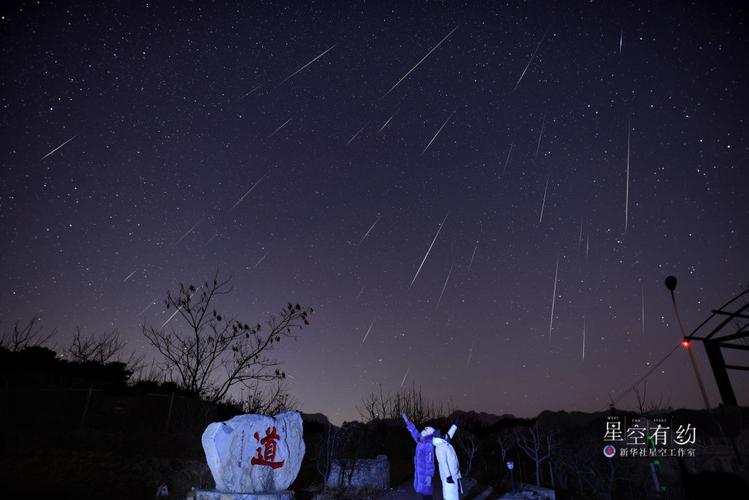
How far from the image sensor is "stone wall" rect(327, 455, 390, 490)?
17.7 meters

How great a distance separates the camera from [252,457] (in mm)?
12750

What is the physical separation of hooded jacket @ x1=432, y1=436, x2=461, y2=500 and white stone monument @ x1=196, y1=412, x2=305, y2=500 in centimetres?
546

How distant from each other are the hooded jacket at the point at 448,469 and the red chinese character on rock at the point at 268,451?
580 cm

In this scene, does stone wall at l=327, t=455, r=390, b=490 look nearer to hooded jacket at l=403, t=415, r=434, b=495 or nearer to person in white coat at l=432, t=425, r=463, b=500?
hooded jacket at l=403, t=415, r=434, b=495

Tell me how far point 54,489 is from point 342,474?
10.3 m

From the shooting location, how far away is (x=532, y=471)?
33688 millimetres

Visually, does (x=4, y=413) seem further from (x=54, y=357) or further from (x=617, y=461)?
(x=617, y=461)

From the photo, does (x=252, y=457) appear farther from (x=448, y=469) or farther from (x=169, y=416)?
(x=169, y=416)

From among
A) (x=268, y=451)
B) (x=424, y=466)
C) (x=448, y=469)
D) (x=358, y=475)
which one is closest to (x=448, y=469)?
(x=448, y=469)

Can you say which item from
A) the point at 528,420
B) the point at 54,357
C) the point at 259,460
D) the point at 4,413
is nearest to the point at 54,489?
the point at 4,413

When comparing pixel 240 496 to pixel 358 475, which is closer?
pixel 240 496

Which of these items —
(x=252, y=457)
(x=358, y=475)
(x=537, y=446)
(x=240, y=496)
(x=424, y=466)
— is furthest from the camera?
(x=537, y=446)

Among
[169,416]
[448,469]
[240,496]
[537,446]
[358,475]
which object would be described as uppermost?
[169,416]

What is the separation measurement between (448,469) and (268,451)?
242 inches
